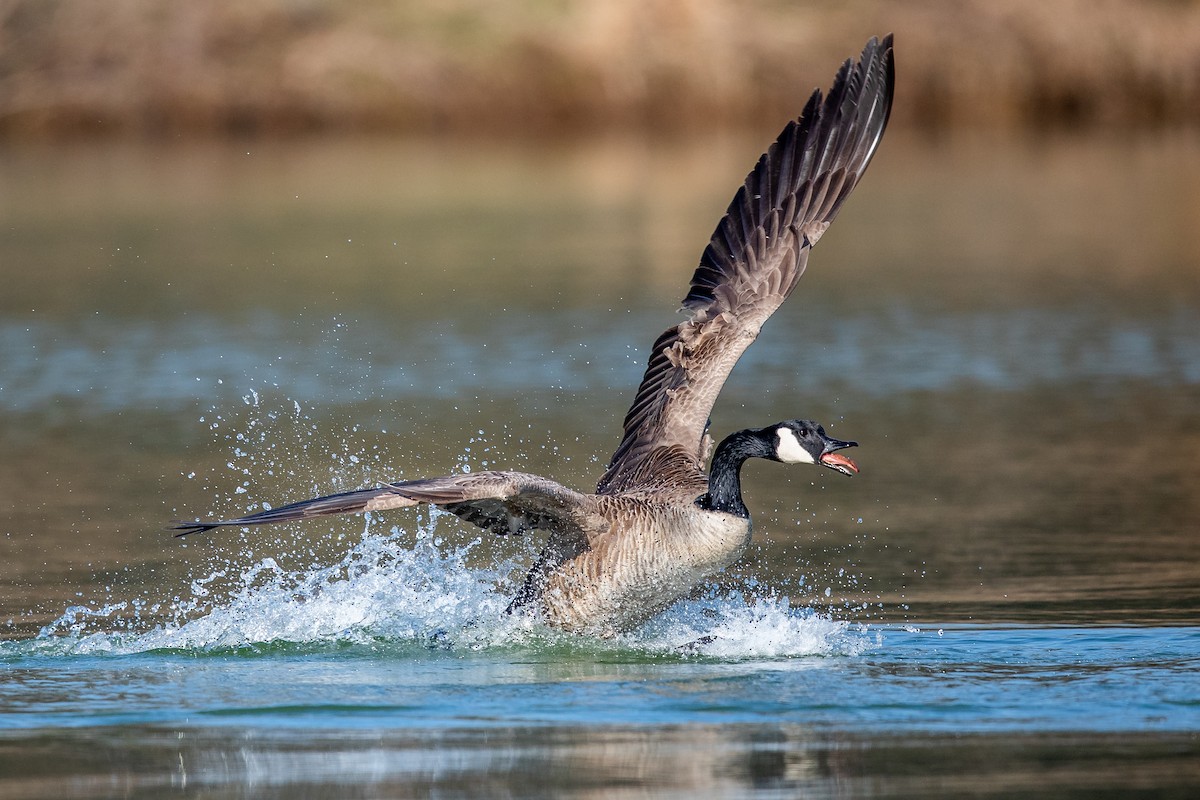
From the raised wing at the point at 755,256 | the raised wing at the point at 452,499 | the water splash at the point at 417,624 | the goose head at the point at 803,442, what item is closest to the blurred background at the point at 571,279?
the water splash at the point at 417,624

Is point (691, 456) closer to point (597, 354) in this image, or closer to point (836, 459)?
point (836, 459)

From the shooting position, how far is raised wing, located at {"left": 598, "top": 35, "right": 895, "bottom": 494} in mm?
10781

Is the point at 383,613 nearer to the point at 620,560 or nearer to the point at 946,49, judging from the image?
the point at 620,560

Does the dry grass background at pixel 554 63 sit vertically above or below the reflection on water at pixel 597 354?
above

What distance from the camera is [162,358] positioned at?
19969mm

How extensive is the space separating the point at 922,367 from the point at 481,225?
12219mm

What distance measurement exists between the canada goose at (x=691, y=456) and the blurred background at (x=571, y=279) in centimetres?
105

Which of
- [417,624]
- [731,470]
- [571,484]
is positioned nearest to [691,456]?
[731,470]

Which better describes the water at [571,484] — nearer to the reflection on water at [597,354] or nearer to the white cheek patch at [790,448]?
the reflection on water at [597,354]

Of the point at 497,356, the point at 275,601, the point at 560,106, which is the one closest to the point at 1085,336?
the point at 497,356

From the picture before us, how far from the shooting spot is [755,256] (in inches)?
436

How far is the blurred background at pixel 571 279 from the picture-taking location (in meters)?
12.3

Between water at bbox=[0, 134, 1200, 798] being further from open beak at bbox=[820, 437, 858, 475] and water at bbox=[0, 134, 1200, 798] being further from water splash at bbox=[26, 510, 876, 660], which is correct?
open beak at bbox=[820, 437, 858, 475]

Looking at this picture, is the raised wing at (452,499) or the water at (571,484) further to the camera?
the raised wing at (452,499)
